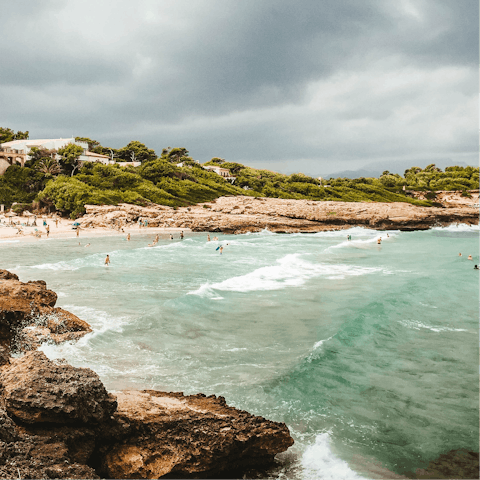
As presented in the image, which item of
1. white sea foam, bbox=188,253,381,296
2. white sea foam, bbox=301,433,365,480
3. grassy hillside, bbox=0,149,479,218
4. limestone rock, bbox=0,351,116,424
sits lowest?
white sea foam, bbox=301,433,365,480

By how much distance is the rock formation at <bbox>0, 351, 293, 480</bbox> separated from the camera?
4.25m

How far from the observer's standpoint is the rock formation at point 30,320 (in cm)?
979

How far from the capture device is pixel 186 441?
17.5 feet

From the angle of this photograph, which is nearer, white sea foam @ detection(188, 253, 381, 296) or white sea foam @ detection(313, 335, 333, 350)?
white sea foam @ detection(313, 335, 333, 350)

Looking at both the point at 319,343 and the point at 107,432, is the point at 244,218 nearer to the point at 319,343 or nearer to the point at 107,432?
the point at 319,343

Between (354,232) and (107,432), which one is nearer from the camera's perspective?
(107,432)

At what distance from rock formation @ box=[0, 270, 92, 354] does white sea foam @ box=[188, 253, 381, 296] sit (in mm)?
7513

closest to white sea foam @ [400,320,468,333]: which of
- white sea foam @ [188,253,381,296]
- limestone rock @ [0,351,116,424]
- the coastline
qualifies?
white sea foam @ [188,253,381,296]

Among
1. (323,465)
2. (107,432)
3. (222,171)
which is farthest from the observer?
(222,171)

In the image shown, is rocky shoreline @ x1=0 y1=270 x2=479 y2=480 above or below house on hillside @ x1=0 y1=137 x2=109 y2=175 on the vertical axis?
below

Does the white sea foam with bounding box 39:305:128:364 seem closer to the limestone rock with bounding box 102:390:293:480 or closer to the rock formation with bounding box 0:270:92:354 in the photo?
the rock formation with bounding box 0:270:92:354

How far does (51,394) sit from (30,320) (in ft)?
21.8

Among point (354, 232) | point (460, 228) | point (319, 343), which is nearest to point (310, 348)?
point (319, 343)

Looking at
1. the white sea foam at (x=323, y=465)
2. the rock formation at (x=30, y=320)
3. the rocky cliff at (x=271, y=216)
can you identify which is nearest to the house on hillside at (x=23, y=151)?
the rocky cliff at (x=271, y=216)
